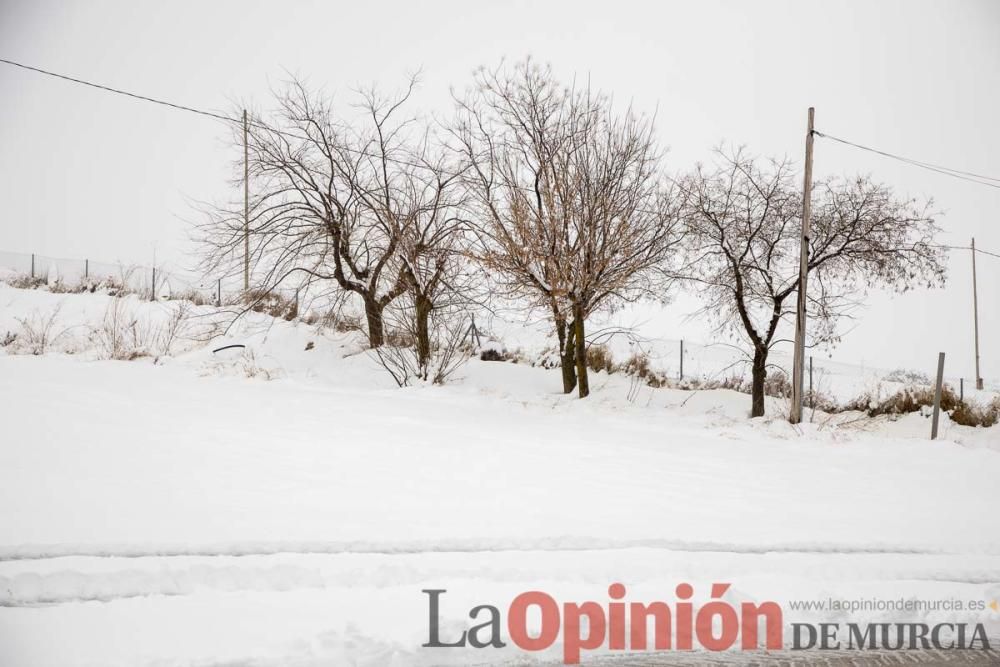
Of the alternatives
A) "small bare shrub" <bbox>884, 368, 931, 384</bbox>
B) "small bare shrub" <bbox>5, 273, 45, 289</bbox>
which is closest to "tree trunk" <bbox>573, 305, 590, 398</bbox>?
"small bare shrub" <bbox>884, 368, 931, 384</bbox>

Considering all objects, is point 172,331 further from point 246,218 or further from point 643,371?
point 643,371

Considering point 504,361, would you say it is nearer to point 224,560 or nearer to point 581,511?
point 581,511

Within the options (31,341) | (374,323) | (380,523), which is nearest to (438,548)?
→ (380,523)

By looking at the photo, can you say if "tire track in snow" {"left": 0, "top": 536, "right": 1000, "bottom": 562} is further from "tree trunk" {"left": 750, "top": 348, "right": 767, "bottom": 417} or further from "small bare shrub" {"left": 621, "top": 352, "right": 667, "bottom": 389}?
"small bare shrub" {"left": 621, "top": 352, "right": 667, "bottom": 389}

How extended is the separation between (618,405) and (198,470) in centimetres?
839

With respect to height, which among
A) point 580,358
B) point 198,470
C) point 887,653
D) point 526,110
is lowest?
point 887,653

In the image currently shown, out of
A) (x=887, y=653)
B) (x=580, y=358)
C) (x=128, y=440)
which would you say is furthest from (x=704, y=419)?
(x=128, y=440)

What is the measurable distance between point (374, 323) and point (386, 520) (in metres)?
10.8

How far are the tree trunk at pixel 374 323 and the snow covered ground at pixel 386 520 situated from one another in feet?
17.2

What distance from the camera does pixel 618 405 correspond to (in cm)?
1252

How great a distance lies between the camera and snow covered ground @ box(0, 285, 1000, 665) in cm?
362

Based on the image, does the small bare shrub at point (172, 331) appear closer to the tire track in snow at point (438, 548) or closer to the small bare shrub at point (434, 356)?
the small bare shrub at point (434, 356)

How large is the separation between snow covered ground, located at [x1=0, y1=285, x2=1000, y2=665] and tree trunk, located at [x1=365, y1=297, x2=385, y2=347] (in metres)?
5.24

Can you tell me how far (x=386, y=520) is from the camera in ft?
16.9
